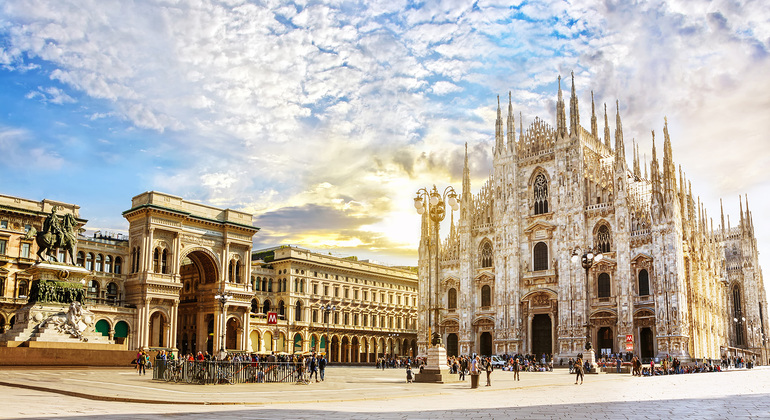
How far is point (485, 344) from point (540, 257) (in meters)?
10.6

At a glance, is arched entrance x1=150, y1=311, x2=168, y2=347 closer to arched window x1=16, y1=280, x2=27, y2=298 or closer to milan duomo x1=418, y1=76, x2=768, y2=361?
arched window x1=16, y1=280, x2=27, y2=298

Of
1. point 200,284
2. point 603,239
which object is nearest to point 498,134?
point 603,239

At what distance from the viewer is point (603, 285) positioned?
60.3 m

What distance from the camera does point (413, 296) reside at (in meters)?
92.4

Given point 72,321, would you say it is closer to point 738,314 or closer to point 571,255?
point 571,255

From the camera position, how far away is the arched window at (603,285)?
197 ft

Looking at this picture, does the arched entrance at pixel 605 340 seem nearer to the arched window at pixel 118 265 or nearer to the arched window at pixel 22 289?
the arched window at pixel 118 265

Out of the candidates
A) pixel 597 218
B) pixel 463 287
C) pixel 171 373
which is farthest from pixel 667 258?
pixel 171 373

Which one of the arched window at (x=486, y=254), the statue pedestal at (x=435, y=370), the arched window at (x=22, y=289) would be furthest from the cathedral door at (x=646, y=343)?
the arched window at (x=22, y=289)

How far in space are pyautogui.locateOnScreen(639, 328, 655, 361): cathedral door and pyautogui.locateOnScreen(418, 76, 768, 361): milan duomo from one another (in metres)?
0.09

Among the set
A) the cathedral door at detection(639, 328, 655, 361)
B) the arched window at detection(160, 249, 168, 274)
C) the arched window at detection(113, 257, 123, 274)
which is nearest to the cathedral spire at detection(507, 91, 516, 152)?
the cathedral door at detection(639, 328, 655, 361)

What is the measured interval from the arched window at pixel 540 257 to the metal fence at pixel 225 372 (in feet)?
134

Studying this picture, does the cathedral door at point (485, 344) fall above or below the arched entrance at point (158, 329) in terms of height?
below

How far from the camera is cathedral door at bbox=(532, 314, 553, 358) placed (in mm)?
64000
